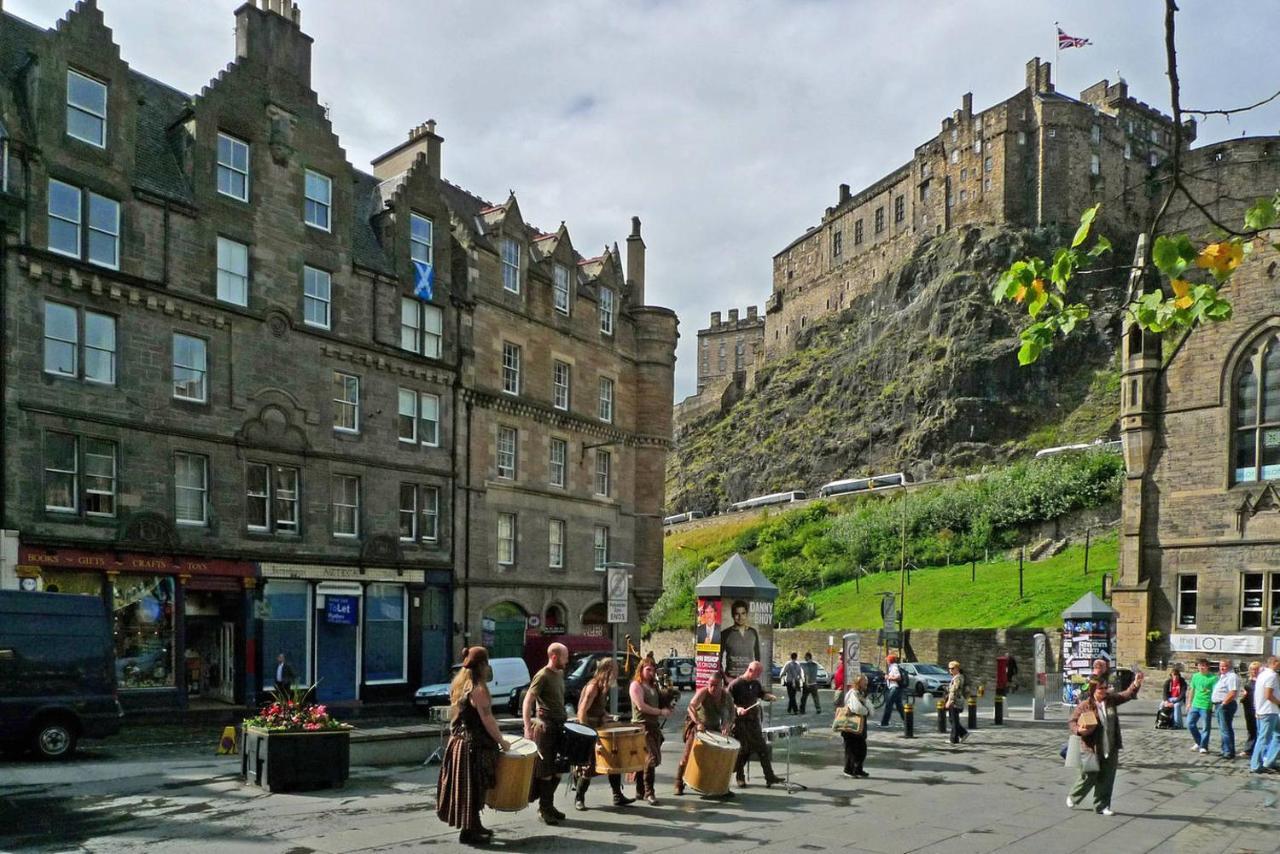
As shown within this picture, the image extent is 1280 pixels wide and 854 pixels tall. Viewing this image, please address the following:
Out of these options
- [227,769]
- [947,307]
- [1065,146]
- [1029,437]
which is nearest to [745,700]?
[227,769]

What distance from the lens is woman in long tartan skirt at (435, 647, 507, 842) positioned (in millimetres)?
10617

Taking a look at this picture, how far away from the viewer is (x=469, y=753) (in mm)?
10641

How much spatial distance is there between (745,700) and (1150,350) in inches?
1030

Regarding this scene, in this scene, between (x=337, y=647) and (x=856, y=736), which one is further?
(x=337, y=647)

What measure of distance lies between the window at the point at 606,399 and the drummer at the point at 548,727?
1119 inches

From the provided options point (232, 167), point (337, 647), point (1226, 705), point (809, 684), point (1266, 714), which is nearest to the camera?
point (1266, 714)

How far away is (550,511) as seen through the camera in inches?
1481

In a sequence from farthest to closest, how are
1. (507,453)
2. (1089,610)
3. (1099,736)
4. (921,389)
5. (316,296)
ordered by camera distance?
(921,389) → (507,453) → (316,296) → (1089,610) → (1099,736)

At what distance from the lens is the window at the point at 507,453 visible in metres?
36.1

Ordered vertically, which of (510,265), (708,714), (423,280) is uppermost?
(510,265)

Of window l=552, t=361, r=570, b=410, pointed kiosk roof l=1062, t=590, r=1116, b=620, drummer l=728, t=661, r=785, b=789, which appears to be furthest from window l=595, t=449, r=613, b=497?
drummer l=728, t=661, r=785, b=789

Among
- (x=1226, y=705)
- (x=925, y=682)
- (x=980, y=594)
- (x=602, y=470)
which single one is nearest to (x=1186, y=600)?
(x=925, y=682)

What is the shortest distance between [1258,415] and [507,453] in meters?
23.2

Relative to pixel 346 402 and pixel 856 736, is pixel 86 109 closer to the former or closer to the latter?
pixel 346 402
